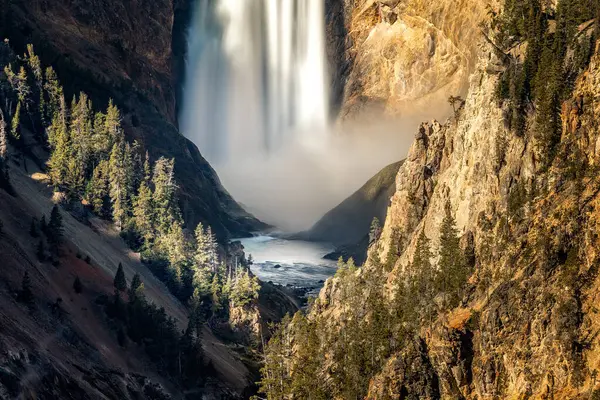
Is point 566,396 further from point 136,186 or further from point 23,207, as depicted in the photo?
point 136,186

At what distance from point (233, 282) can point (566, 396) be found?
68.6 metres

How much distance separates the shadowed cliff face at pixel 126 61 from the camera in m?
118

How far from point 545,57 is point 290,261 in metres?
108

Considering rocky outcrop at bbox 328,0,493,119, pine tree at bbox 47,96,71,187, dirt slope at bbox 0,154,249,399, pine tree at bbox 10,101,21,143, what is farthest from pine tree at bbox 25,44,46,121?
rocky outcrop at bbox 328,0,493,119

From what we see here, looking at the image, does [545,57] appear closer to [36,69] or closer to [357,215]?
[36,69]

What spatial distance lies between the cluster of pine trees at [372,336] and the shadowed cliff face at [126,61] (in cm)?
6478

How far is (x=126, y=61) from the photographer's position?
138m

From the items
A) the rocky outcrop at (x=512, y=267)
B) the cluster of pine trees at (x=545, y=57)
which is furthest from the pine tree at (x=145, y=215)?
the cluster of pine trees at (x=545, y=57)

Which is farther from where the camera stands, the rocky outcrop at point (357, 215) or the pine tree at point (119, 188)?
the rocky outcrop at point (357, 215)

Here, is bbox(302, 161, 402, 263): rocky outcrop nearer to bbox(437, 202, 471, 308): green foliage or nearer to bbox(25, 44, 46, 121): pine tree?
bbox(25, 44, 46, 121): pine tree

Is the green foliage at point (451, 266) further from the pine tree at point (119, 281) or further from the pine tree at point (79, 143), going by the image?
the pine tree at point (79, 143)

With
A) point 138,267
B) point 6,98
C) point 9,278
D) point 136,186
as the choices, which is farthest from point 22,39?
point 9,278

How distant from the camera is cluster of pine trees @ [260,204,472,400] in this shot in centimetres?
5003

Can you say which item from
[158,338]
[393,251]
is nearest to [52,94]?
[158,338]
